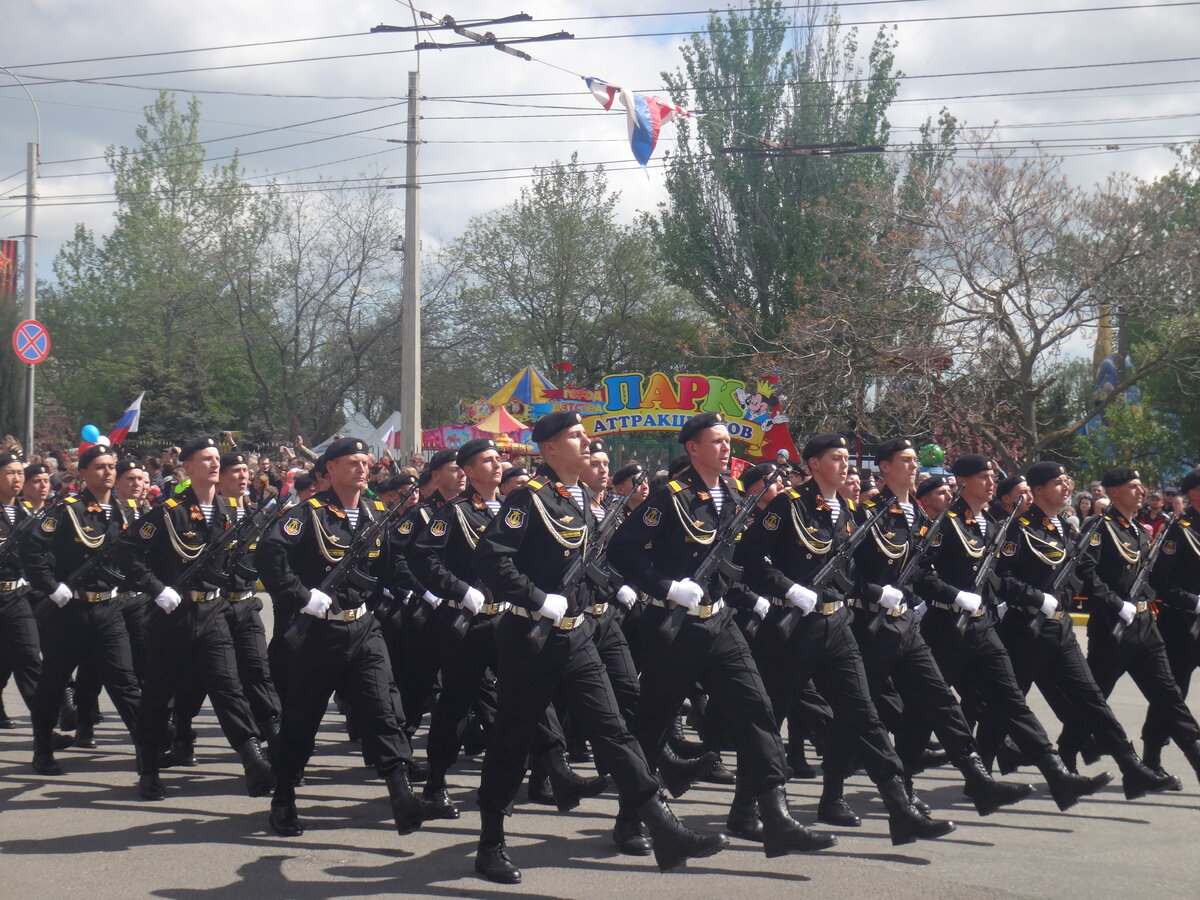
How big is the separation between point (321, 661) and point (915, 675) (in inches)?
114

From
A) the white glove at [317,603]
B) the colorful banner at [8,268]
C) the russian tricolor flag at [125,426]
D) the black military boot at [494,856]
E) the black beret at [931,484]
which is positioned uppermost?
the colorful banner at [8,268]

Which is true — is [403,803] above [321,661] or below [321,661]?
below

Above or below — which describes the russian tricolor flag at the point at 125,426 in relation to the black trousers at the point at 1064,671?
above

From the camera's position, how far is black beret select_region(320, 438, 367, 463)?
654 cm

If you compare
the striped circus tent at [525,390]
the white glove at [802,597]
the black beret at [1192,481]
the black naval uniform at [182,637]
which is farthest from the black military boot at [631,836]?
the striped circus tent at [525,390]

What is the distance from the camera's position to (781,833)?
18.0 ft

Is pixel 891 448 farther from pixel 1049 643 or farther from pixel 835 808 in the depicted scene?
pixel 835 808

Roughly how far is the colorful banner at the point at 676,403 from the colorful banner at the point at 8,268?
26.2 m

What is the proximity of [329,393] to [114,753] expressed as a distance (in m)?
Result: 33.3

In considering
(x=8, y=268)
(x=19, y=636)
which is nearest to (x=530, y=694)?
(x=19, y=636)

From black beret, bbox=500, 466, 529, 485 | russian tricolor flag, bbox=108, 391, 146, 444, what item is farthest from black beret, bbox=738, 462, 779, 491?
russian tricolor flag, bbox=108, 391, 146, 444

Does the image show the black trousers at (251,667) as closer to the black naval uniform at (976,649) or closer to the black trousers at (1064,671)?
the black naval uniform at (976,649)

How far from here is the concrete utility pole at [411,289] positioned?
774 inches

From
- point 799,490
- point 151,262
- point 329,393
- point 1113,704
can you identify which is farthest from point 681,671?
point 151,262
